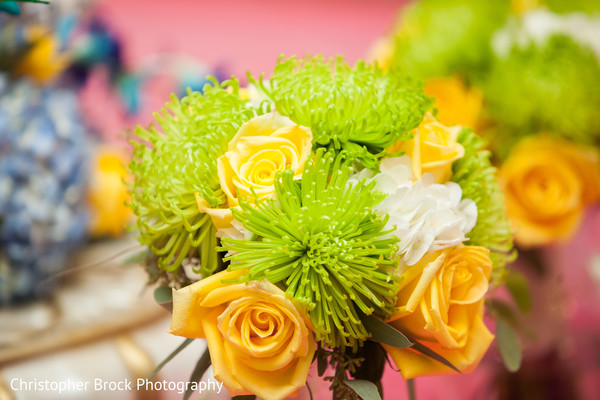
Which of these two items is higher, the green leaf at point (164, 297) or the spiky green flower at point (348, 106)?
the spiky green flower at point (348, 106)

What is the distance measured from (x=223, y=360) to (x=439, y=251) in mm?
161

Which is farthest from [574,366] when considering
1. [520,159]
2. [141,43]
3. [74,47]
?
[141,43]

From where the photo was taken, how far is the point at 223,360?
0.37 meters

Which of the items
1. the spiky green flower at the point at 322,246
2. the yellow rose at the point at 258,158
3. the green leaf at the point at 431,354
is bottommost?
the green leaf at the point at 431,354

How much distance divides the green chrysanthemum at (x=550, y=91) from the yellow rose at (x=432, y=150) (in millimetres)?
357

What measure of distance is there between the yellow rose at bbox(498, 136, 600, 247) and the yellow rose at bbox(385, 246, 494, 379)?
382 millimetres

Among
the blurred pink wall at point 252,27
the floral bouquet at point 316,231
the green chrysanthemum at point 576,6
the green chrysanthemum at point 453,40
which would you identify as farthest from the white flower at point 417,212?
the blurred pink wall at point 252,27

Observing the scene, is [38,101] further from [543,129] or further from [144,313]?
[543,129]

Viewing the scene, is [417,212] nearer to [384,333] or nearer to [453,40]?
[384,333]

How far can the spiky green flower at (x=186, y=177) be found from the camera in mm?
387

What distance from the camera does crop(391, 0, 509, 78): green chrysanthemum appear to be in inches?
31.5

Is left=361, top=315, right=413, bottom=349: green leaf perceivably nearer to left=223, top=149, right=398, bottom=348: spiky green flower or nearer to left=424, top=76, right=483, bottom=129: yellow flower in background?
left=223, top=149, right=398, bottom=348: spiky green flower

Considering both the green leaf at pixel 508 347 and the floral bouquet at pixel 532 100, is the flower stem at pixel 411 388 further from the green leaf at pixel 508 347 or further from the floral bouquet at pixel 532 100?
the floral bouquet at pixel 532 100

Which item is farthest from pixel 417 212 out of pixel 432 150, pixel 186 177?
pixel 186 177
